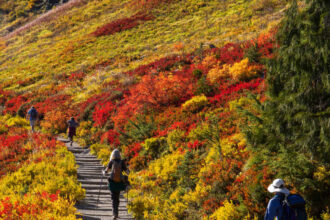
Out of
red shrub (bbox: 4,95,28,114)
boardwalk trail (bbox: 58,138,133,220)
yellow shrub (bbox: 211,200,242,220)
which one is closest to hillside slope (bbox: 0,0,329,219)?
yellow shrub (bbox: 211,200,242,220)

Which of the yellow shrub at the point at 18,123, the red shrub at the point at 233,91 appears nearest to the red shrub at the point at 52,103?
the yellow shrub at the point at 18,123

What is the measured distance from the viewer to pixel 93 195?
888 centimetres

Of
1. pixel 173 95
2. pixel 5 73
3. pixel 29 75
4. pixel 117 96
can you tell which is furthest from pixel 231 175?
A: pixel 5 73

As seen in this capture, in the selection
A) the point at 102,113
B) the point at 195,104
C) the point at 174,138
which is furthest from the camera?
the point at 102,113

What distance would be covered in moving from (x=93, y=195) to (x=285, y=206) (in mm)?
6339

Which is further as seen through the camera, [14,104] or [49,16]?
[49,16]

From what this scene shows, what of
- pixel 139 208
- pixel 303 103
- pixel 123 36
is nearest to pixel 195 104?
pixel 139 208

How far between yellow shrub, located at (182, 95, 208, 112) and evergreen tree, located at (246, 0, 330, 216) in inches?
270

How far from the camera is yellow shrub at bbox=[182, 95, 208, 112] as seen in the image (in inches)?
500

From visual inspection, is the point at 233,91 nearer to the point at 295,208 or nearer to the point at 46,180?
the point at 46,180

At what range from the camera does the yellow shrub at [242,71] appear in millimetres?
13664

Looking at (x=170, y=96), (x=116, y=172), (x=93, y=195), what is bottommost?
(x=170, y=96)

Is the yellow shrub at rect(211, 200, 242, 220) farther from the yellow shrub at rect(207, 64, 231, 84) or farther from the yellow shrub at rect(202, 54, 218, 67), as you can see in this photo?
the yellow shrub at rect(202, 54, 218, 67)

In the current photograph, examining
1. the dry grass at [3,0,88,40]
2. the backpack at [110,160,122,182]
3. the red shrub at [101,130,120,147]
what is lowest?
the red shrub at [101,130,120,147]
